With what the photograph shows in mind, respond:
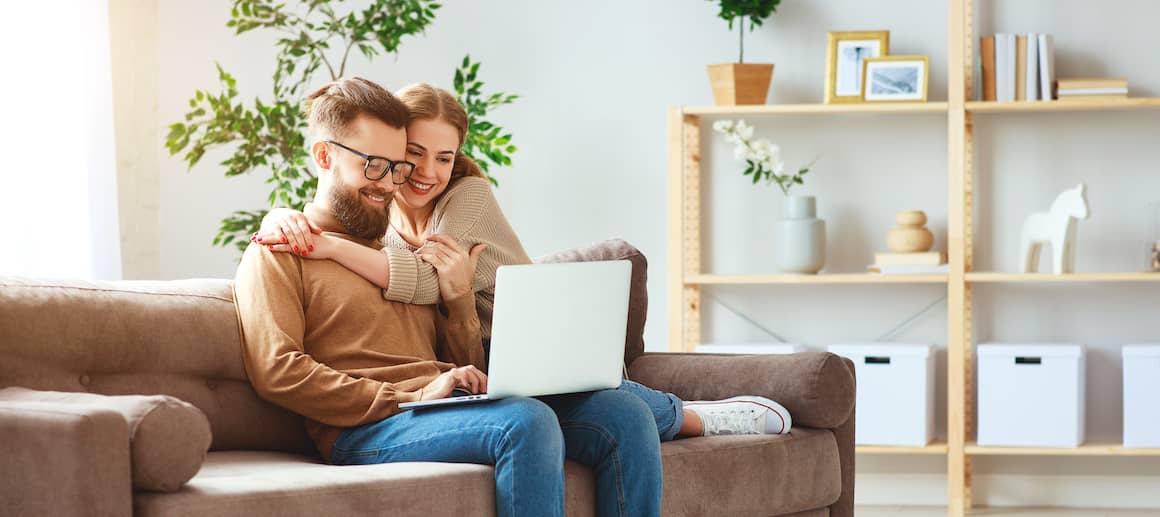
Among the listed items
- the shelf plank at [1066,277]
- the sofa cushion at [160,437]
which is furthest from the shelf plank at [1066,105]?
the sofa cushion at [160,437]

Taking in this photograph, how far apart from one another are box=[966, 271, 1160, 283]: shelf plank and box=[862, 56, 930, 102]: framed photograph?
55 centimetres

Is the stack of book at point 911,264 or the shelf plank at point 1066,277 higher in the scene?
the stack of book at point 911,264

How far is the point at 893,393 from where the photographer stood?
367 centimetres

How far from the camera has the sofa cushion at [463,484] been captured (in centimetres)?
160

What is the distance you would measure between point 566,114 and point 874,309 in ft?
3.77

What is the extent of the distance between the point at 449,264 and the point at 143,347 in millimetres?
527

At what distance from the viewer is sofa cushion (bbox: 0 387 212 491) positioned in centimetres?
154

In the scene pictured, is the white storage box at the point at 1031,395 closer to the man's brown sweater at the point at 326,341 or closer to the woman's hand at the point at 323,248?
the man's brown sweater at the point at 326,341

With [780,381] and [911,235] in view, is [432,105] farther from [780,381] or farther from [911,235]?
[911,235]

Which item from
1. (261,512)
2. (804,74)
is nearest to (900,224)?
(804,74)

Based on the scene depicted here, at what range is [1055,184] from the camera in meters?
3.83

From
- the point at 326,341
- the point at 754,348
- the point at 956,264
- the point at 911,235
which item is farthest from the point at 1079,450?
the point at 326,341

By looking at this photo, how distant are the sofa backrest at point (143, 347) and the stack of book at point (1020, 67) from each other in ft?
7.90

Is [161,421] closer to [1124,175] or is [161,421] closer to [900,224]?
[900,224]
